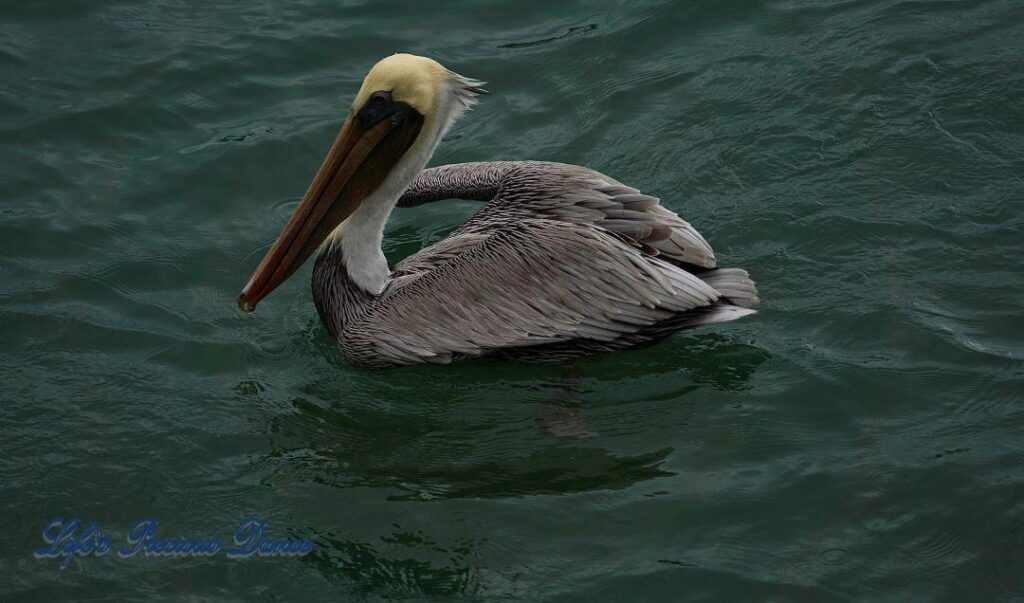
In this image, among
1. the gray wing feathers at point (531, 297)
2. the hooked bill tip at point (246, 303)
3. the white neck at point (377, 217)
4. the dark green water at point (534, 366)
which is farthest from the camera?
the white neck at point (377, 217)

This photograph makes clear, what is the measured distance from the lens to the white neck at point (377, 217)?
20.8 ft

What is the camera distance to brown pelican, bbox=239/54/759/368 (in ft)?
19.5

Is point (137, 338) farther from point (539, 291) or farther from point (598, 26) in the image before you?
point (598, 26)

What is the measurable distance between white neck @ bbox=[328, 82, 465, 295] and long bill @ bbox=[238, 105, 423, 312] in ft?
0.40

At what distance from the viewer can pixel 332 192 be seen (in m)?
6.18

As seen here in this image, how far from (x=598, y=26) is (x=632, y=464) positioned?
4170 mm

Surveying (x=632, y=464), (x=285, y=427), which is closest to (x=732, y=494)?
(x=632, y=464)

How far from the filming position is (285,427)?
19.2ft

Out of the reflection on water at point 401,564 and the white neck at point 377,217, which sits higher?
the white neck at point 377,217

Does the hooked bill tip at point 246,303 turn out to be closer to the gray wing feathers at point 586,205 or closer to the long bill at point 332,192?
the long bill at point 332,192

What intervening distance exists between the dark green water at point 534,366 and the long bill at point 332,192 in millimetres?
530

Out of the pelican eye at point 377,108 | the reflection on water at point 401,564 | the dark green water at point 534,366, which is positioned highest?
the pelican eye at point 377,108

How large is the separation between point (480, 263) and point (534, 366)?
0.62m

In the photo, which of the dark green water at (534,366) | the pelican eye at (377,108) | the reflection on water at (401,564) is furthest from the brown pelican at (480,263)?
the reflection on water at (401,564)
